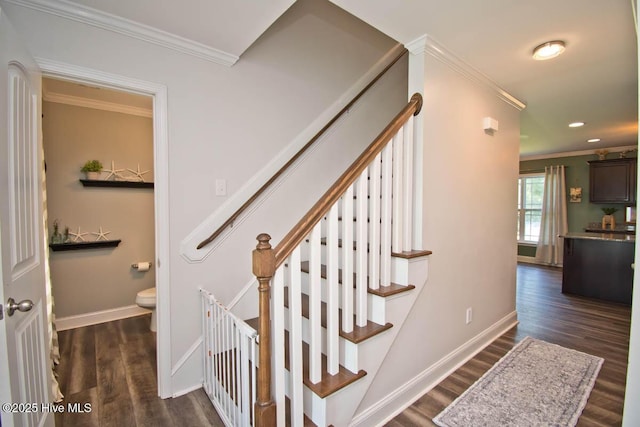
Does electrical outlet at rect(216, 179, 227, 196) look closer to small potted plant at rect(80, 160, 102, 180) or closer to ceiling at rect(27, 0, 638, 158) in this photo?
ceiling at rect(27, 0, 638, 158)

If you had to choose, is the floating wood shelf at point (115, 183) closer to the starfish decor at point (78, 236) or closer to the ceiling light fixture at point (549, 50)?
the starfish decor at point (78, 236)

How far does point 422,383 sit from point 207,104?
2.42 m

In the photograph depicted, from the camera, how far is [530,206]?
671cm

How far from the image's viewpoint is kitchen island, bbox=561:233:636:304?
12.5 feet

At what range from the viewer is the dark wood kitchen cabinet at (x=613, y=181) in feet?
16.6

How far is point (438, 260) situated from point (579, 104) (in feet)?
8.79

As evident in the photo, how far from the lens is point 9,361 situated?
105cm

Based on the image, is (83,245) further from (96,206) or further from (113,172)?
(113,172)

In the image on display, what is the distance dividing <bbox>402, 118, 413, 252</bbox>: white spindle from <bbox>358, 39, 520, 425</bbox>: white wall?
110mm

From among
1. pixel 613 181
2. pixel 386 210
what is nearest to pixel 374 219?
pixel 386 210

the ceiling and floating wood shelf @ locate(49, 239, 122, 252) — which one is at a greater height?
the ceiling

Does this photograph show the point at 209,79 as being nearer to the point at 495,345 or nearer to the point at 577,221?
the point at 495,345

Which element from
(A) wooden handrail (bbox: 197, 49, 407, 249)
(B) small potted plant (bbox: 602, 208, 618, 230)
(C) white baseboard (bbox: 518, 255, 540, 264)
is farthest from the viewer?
(C) white baseboard (bbox: 518, 255, 540, 264)

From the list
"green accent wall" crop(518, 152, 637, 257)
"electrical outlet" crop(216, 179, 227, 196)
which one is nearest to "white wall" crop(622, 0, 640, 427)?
"electrical outlet" crop(216, 179, 227, 196)
